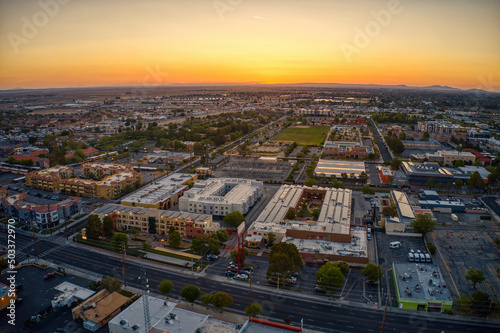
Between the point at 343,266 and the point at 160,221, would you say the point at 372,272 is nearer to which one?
the point at 343,266

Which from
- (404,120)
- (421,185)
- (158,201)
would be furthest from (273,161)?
(404,120)

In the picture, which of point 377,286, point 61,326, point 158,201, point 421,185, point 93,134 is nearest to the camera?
point 61,326

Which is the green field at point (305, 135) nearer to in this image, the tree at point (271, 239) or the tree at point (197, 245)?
the tree at point (271, 239)

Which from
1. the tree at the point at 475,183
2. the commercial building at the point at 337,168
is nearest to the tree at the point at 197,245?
the commercial building at the point at 337,168

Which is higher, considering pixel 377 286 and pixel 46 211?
pixel 46 211

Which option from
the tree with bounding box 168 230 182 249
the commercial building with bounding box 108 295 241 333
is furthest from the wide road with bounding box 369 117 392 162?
the commercial building with bounding box 108 295 241 333

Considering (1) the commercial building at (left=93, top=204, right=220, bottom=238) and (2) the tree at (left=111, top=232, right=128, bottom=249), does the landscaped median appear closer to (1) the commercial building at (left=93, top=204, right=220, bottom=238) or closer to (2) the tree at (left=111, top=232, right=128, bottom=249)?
(2) the tree at (left=111, top=232, right=128, bottom=249)

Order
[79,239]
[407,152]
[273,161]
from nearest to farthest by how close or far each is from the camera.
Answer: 1. [79,239]
2. [273,161]
3. [407,152]

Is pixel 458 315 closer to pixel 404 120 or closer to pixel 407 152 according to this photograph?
pixel 407 152

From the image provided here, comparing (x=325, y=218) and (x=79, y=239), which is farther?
(x=325, y=218)
